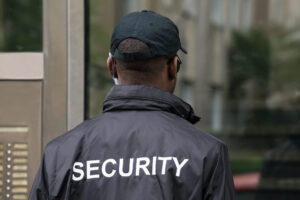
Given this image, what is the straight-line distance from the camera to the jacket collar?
1.48 m

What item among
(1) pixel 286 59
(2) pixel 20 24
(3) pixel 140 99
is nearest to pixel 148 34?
(3) pixel 140 99

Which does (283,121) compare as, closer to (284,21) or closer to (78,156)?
(284,21)

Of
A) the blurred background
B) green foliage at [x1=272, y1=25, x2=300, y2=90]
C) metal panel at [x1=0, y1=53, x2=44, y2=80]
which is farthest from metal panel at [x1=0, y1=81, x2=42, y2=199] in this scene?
green foliage at [x1=272, y1=25, x2=300, y2=90]

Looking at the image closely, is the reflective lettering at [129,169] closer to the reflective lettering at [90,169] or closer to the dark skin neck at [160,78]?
the reflective lettering at [90,169]

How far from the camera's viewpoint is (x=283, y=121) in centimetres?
393

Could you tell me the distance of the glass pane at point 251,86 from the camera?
3879 millimetres

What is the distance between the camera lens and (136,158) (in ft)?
4.68

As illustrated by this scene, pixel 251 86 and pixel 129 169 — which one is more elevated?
pixel 129 169

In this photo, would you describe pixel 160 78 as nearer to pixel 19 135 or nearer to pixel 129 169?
pixel 129 169

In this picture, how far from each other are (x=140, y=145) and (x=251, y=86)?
261 cm

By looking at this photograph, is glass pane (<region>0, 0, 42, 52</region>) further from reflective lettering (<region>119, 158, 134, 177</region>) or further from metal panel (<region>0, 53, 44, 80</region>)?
reflective lettering (<region>119, 158, 134, 177</region>)

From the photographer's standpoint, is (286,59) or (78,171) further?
(286,59)

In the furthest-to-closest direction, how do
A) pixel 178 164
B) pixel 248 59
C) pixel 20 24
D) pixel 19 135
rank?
pixel 248 59 → pixel 20 24 → pixel 19 135 → pixel 178 164

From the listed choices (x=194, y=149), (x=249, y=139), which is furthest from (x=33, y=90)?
(x=249, y=139)
